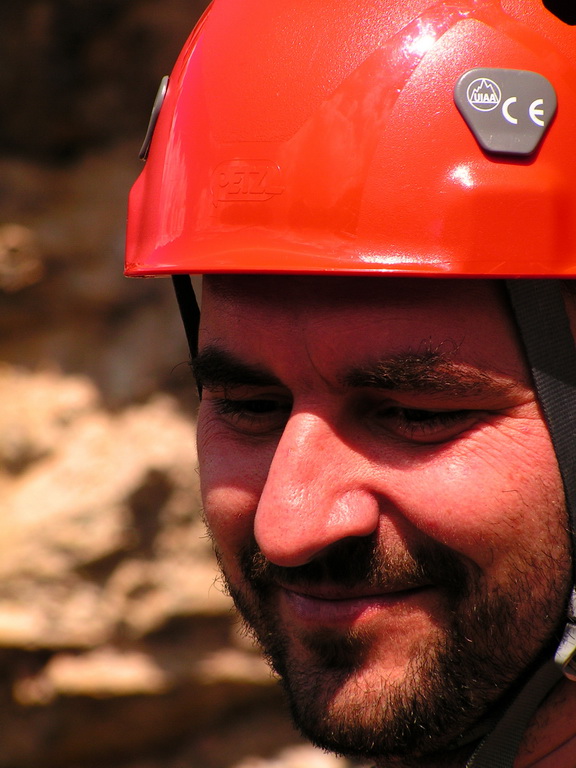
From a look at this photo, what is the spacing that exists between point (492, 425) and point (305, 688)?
Result: 0.51 m

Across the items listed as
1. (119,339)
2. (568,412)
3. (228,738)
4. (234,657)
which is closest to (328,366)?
(568,412)

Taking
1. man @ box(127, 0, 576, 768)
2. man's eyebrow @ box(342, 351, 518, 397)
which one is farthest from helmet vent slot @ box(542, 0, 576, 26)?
man's eyebrow @ box(342, 351, 518, 397)

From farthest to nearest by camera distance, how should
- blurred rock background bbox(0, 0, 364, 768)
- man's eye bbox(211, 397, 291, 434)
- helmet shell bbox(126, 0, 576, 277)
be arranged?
blurred rock background bbox(0, 0, 364, 768) → man's eye bbox(211, 397, 291, 434) → helmet shell bbox(126, 0, 576, 277)

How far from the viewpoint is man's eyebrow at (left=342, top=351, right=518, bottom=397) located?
1342 millimetres

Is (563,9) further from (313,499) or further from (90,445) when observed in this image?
(90,445)

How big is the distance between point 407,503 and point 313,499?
13 centimetres

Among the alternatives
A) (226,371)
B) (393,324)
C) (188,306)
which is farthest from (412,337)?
(188,306)

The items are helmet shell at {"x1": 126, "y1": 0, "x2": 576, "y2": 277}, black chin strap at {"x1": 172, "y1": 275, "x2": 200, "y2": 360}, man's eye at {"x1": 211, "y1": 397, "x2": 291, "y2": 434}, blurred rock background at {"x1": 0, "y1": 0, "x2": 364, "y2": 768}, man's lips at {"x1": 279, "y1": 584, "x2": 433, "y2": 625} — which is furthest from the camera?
blurred rock background at {"x1": 0, "y1": 0, "x2": 364, "y2": 768}

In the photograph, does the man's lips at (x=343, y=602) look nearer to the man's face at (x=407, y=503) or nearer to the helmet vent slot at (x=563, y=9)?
the man's face at (x=407, y=503)

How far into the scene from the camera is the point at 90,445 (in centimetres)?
348

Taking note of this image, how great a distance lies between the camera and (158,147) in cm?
162

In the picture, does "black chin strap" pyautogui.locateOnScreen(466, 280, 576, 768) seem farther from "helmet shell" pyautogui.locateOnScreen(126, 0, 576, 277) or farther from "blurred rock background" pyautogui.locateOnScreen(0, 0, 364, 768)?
"blurred rock background" pyautogui.locateOnScreen(0, 0, 364, 768)

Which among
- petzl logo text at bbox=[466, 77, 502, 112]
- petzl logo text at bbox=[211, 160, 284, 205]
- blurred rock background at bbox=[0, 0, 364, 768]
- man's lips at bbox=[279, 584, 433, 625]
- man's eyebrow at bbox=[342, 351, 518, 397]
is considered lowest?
blurred rock background at bbox=[0, 0, 364, 768]

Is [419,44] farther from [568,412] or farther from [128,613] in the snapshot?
[128,613]
